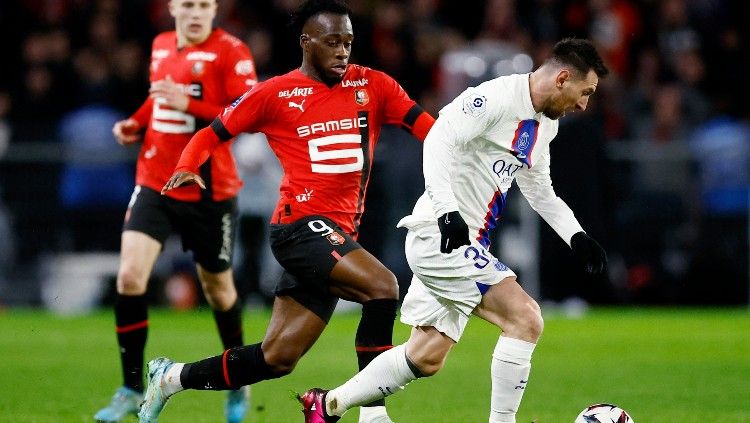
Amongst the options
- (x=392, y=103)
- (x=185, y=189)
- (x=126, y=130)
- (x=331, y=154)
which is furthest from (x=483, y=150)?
(x=126, y=130)

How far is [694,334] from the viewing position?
46.6 feet

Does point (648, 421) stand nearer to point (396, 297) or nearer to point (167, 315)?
point (396, 297)

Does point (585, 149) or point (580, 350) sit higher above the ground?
point (585, 149)

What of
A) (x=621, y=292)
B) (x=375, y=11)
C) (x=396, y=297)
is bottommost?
(x=621, y=292)

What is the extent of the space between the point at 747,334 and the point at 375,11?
22.4ft

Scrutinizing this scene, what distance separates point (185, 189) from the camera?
8750mm

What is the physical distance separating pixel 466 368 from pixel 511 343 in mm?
4789

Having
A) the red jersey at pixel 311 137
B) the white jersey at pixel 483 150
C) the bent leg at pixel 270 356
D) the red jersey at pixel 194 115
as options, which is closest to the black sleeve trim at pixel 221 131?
the red jersey at pixel 311 137

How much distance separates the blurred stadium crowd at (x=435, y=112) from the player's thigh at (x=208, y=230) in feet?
23.9

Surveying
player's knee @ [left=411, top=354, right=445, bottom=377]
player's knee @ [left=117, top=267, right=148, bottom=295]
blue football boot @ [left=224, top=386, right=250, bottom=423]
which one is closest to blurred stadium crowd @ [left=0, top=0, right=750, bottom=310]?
blue football boot @ [left=224, top=386, right=250, bottom=423]

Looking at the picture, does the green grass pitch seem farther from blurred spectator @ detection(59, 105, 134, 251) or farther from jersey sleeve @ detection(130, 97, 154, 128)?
jersey sleeve @ detection(130, 97, 154, 128)

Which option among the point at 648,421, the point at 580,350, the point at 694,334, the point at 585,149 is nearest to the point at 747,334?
the point at 694,334

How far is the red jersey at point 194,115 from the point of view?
28.7ft

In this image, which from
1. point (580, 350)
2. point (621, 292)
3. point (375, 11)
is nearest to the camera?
point (580, 350)
